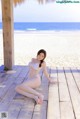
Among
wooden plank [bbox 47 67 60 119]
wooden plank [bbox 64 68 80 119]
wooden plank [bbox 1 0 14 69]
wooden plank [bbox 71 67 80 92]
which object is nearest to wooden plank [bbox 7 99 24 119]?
wooden plank [bbox 47 67 60 119]

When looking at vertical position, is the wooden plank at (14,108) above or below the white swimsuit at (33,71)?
below

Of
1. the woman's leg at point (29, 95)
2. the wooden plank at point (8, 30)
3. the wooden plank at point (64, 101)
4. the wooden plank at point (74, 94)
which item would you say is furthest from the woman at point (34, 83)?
the wooden plank at point (8, 30)

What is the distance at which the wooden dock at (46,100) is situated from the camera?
10.3 feet

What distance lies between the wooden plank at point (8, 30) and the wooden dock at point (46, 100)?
2.23ft

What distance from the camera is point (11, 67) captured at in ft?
20.0

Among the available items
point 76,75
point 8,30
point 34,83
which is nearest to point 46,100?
point 34,83

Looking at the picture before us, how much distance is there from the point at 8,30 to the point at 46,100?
255 centimetres

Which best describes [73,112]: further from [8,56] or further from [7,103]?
[8,56]

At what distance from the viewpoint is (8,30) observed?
591 centimetres

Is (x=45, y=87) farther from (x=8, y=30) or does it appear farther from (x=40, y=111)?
(x=8, y=30)

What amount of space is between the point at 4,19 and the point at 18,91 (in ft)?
7.57

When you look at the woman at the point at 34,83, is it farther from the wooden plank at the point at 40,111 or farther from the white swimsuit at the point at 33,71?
the wooden plank at the point at 40,111

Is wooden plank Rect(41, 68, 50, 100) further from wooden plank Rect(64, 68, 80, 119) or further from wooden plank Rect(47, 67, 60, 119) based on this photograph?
wooden plank Rect(64, 68, 80, 119)

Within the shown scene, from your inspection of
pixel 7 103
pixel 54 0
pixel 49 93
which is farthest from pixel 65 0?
pixel 7 103
